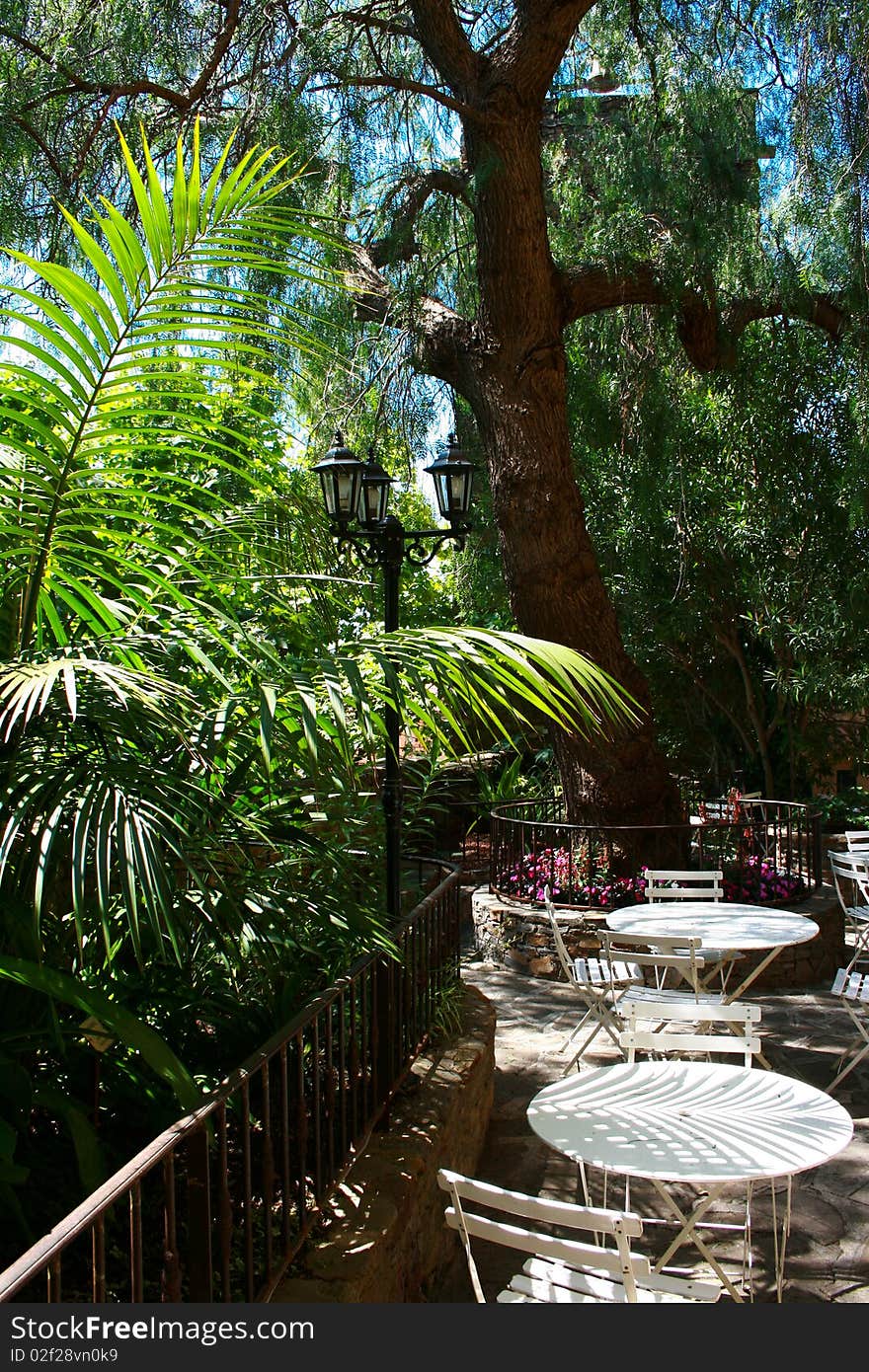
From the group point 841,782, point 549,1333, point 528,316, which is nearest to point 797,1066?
point 549,1333

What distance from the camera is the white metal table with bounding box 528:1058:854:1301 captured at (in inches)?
110

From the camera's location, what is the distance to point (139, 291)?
8.20 ft

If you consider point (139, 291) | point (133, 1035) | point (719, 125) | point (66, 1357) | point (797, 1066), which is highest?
point (719, 125)

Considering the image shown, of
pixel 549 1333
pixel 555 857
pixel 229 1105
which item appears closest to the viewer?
pixel 549 1333

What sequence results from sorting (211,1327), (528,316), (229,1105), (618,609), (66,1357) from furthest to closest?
(618,609) → (528,316) → (229,1105) → (211,1327) → (66,1357)

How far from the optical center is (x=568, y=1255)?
87.8 inches

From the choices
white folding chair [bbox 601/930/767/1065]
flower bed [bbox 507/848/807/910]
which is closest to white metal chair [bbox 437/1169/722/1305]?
white folding chair [bbox 601/930/767/1065]

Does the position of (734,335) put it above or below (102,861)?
above

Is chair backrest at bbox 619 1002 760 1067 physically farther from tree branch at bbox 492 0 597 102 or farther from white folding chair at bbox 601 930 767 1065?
tree branch at bbox 492 0 597 102

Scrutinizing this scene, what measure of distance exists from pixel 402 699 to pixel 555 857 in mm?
6060

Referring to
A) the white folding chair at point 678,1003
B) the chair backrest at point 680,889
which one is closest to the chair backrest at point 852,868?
the chair backrest at point 680,889

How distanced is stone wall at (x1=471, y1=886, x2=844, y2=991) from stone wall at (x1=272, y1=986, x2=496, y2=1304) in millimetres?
2954

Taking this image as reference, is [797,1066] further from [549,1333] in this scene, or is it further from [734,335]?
[734,335]

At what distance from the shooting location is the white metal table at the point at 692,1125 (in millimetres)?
2791
